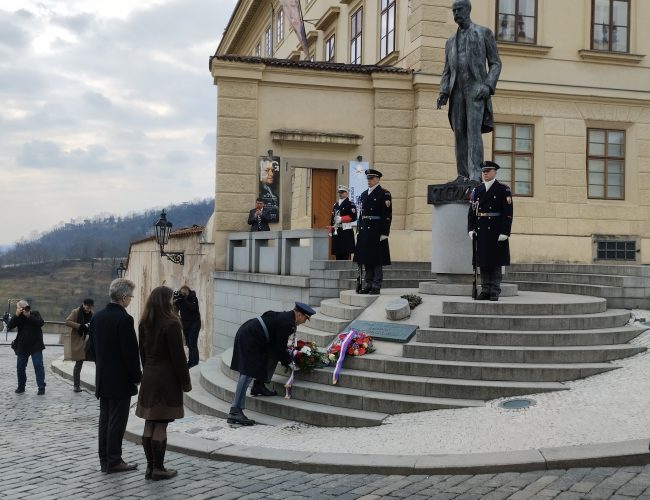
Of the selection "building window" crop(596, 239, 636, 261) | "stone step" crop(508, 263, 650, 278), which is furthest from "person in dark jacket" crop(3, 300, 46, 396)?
"building window" crop(596, 239, 636, 261)

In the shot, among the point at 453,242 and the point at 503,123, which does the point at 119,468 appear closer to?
the point at 453,242

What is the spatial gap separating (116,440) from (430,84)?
13718mm

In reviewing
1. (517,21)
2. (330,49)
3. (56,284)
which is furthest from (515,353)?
(56,284)

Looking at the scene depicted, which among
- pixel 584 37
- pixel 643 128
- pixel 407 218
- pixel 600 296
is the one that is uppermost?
pixel 584 37

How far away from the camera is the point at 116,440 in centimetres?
754

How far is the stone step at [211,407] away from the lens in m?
9.23

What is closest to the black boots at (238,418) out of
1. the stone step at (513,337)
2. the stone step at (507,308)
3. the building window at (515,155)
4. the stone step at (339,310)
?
the stone step at (513,337)

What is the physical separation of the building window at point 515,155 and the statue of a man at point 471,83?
714cm

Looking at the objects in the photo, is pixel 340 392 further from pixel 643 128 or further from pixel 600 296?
pixel 643 128

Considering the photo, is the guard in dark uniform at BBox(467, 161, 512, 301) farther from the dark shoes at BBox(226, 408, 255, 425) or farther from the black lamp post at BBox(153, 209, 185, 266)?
the black lamp post at BBox(153, 209, 185, 266)

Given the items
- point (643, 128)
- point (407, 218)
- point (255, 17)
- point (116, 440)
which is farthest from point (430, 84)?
point (255, 17)

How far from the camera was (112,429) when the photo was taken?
24.7 ft

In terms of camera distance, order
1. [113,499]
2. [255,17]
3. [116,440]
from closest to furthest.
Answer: [113,499] → [116,440] → [255,17]

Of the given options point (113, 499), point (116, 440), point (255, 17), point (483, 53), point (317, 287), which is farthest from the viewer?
point (255, 17)
